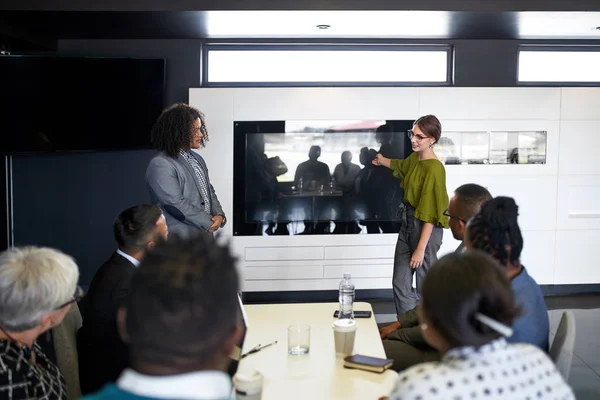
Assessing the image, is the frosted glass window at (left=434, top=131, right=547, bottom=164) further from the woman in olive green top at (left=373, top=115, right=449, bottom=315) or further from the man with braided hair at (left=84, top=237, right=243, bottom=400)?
the man with braided hair at (left=84, top=237, right=243, bottom=400)

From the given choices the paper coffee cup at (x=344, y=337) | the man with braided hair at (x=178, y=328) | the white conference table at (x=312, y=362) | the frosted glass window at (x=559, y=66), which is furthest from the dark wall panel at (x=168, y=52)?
the man with braided hair at (x=178, y=328)

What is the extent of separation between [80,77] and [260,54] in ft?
4.72

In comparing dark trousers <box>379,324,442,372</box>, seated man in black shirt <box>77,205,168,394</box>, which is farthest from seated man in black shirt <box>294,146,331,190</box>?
seated man in black shirt <box>77,205,168,394</box>

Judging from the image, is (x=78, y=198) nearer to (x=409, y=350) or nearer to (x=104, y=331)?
(x=104, y=331)

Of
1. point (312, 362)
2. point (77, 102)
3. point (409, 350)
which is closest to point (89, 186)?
point (77, 102)

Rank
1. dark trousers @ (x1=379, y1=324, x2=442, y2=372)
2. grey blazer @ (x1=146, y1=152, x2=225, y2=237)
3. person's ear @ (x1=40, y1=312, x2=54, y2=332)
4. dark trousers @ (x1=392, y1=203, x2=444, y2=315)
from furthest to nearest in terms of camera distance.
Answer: dark trousers @ (x1=392, y1=203, x2=444, y2=315)
grey blazer @ (x1=146, y1=152, x2=225, y2=237)
dark trousers @ (x1=379, y1=324, x2=442, y2=372)
person's ear @ (x1=40, y1=312, x2=54, y2=332)

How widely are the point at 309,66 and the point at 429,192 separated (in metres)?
2.17

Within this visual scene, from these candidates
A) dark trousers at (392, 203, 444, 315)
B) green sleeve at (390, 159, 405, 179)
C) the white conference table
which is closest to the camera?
the white conference table

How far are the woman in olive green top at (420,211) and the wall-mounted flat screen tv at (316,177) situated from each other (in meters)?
1.43

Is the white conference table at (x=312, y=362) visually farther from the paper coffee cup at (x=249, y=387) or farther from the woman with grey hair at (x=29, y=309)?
the woman with grey hair at (x=29, y=309)

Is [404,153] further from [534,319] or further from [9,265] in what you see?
[9,265]

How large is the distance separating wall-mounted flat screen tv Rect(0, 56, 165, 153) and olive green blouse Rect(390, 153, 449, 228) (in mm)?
2333

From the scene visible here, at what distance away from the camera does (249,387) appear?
197cm

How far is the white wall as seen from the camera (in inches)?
219
